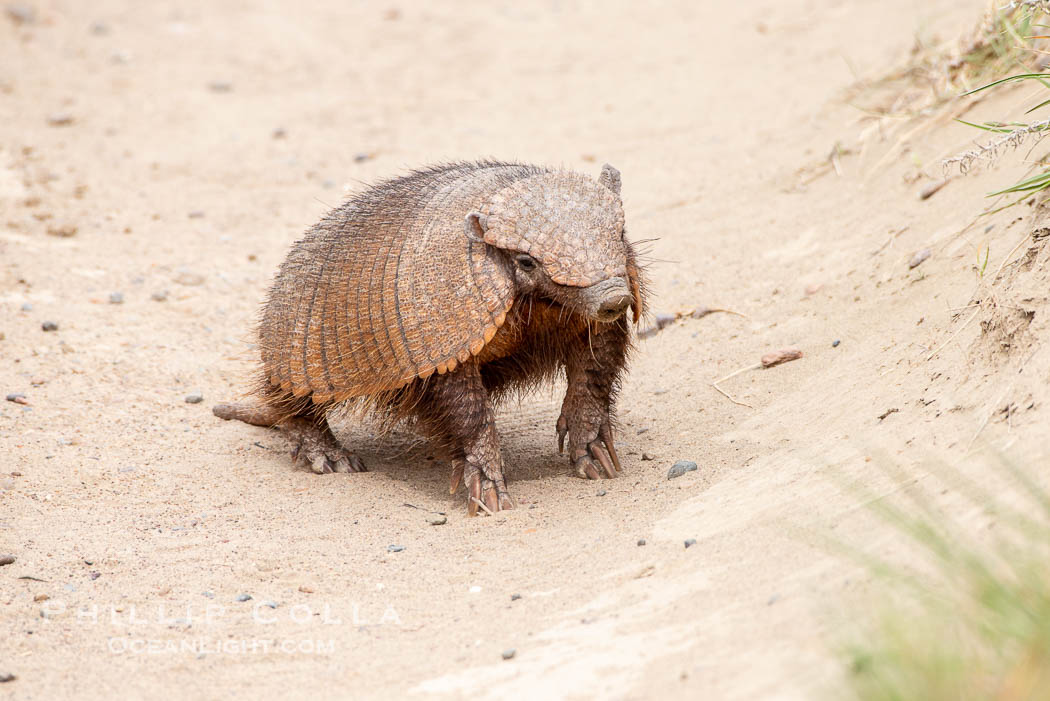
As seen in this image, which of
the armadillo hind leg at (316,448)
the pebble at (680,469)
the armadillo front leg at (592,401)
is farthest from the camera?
the armadillo hind leg at (316,448)

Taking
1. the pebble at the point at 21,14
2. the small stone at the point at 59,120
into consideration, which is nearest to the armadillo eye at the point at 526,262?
the small stone at the point at 59,120

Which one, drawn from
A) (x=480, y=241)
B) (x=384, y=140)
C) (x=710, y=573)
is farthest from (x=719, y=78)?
(x=710, y=573)

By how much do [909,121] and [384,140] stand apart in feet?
18.5

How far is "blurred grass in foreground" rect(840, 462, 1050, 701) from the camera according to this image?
2326mm

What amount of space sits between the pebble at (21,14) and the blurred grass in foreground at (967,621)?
13.7m

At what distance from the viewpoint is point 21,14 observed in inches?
537

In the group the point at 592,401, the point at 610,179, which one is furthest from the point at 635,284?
the point at 592,401

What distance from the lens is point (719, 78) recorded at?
11852 mm

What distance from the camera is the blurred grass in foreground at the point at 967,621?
233 cm

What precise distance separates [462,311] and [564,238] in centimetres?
60

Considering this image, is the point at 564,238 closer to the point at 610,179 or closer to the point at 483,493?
the point at 610,179

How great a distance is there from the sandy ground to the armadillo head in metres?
1.01

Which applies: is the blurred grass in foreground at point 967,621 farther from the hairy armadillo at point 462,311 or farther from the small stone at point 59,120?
the small stone at point 59,120

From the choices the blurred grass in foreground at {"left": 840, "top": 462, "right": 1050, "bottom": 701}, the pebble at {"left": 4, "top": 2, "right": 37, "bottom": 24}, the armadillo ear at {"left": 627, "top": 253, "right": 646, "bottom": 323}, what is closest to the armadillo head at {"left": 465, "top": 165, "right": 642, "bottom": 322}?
the armadillo ear at {"left": 627, "top": 253, "right": 646, "bottom": 323}
